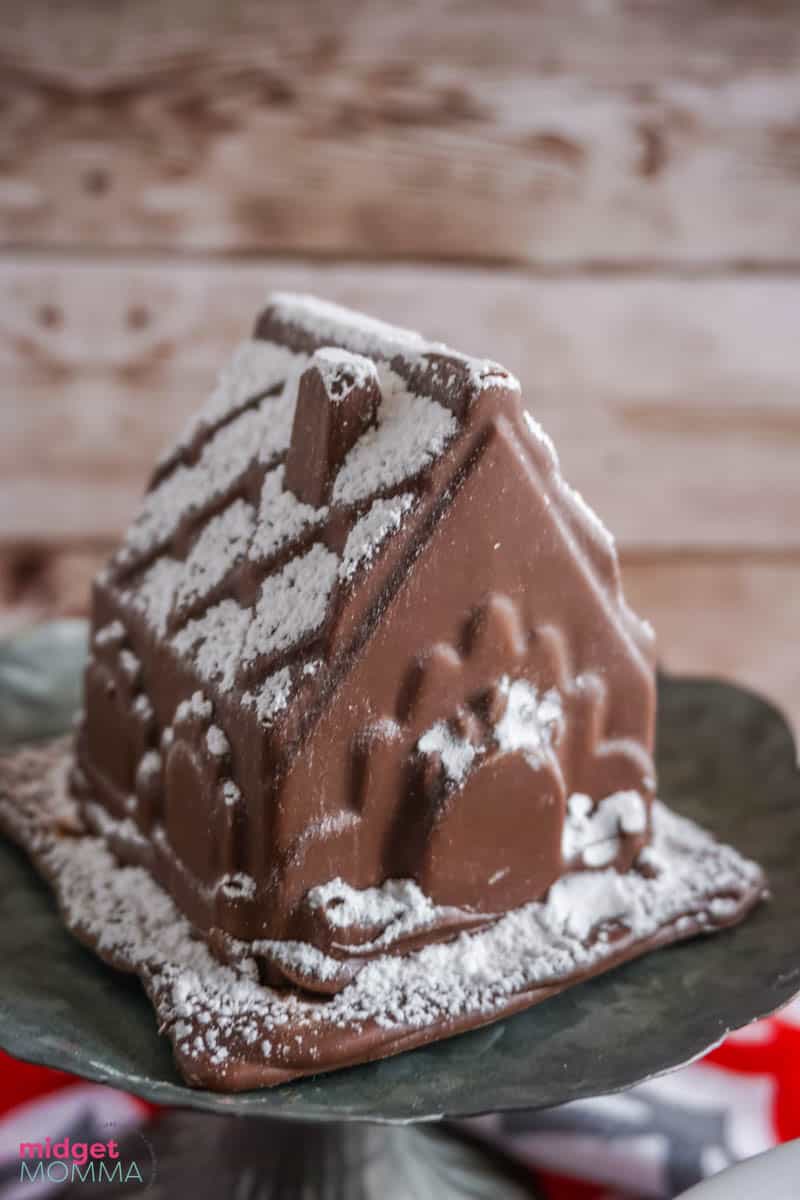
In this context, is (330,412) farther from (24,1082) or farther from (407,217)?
(407,217)

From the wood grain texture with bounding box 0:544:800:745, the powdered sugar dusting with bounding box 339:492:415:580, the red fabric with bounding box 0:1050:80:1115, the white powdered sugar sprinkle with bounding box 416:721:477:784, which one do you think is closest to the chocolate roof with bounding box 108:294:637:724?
the powdered sugar dusting with bounding box 339:492:415:580

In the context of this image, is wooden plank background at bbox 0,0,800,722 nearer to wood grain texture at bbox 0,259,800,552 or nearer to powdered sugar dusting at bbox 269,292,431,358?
wood grain texture at bbox 0,259,800,552

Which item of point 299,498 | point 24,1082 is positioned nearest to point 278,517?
point 299,498

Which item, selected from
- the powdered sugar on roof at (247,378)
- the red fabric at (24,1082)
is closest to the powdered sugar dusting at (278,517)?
the powdered sugar on roof at (247,378)

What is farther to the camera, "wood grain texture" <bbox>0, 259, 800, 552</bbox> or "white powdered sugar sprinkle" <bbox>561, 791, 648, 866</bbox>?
"wood grain texture" <bbox>0, 259, 800, 552</bbox>

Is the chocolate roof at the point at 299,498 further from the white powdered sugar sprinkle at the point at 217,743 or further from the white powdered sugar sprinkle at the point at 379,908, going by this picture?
the white powdered sugar sprinkle at the point at 379,908
